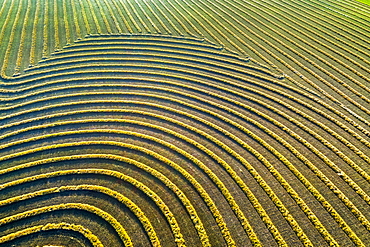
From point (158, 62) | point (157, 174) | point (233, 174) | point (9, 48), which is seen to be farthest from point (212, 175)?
point (9, 48)

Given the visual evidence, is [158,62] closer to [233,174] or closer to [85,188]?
[233,174]

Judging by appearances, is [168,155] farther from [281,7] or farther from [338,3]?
[338,3]

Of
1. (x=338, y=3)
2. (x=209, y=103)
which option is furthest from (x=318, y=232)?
(x=338, y=3)

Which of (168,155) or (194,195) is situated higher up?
(168,155)

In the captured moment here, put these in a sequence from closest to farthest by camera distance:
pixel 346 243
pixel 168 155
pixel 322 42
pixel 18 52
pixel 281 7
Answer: pixel 346 243, pixel 168 155, pixel 18 52, pixel 322 42, pixel 281 7

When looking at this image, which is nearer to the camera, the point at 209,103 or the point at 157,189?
the point at 157,189

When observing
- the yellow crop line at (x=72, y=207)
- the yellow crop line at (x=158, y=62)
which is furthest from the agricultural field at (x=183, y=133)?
the yellow crop line at (x=158, y=62)
